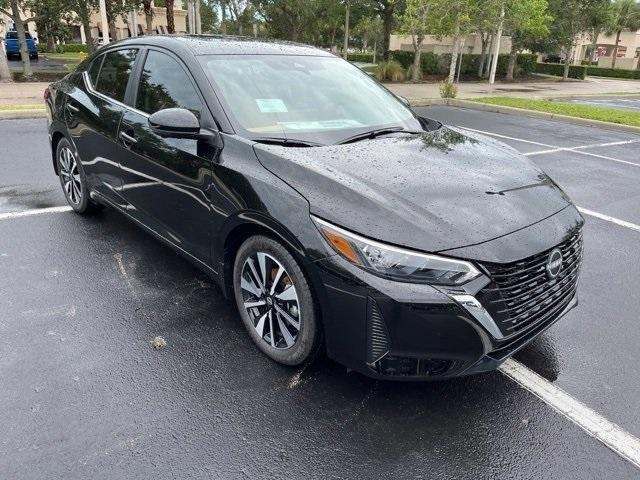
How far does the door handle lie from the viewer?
370cm

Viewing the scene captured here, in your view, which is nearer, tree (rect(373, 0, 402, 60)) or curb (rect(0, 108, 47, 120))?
curb (rect(0, 108, 47, 120))

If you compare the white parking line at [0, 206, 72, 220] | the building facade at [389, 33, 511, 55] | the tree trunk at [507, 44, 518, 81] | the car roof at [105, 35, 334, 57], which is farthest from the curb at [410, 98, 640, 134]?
the tree trunk at [507, 44, 518, 81]

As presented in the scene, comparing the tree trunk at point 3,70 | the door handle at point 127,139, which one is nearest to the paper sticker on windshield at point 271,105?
the door handle at point 127,139

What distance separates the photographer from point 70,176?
5012 mm

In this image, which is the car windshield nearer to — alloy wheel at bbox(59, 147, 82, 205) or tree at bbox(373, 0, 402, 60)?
alloy wheel at bbox(59, 147, 82, 205)

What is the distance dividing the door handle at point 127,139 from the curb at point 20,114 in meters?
7.67

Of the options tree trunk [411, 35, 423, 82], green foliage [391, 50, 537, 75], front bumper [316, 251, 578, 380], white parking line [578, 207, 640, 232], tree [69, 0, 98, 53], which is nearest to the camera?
front bumper [316, 251, 578, 380]

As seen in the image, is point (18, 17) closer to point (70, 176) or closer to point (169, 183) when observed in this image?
point (70, 176)

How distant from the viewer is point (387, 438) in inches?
97.3

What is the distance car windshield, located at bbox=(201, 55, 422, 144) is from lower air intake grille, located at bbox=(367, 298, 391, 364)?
121cm

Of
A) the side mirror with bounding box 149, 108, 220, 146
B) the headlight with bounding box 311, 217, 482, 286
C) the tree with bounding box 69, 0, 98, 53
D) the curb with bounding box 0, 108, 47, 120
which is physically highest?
the tree with bounding box 69, 0, 98, 53

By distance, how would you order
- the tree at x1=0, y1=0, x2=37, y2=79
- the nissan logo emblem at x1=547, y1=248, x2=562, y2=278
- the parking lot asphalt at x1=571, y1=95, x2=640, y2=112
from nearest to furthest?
the nissan logo emblem at x1=547, y1=248, x2=562, y2=278
the tree at x1=0, y1=0, x2=37, y2=79
the parking lot asphalt at x1=571, y1=95, x2=640, y2=112

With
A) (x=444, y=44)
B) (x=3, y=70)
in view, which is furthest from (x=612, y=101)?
(x=3, y=70)

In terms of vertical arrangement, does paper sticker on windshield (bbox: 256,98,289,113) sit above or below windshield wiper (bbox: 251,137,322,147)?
above
